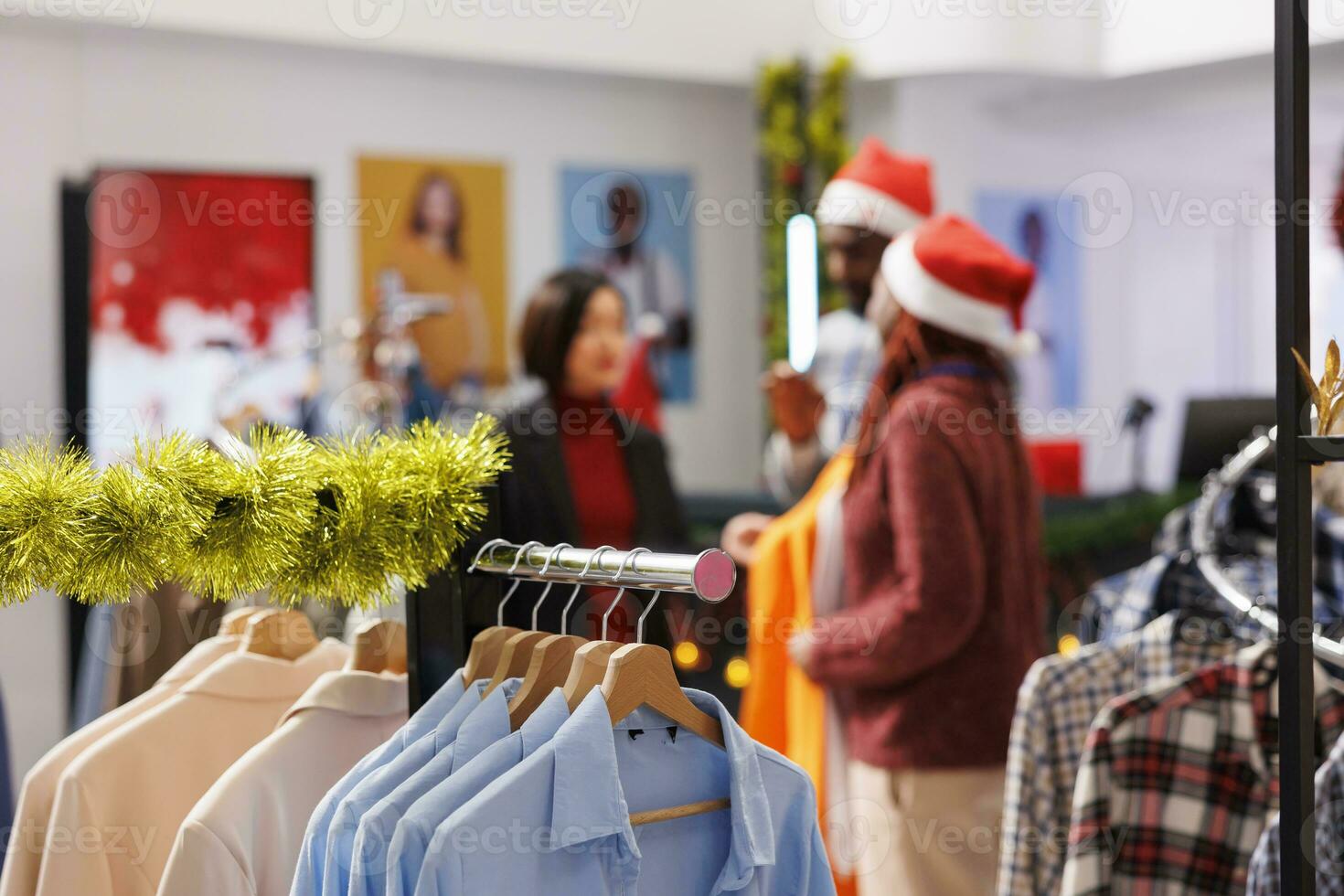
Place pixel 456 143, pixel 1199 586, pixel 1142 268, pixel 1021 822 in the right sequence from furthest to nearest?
pixel 1142 268 < pixel 456 143 < pixel 1199 586 < pixel 1021 822

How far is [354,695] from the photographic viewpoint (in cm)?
142

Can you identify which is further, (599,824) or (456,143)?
(456,143)

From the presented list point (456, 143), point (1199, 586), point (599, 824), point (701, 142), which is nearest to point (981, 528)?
point (1199, 586)

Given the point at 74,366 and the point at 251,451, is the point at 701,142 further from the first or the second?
the point at 251,451

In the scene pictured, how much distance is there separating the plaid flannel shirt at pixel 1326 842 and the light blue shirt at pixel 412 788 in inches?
34.7

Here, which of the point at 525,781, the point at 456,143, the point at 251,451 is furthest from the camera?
the point at 456,143

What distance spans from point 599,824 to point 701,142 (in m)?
5.87

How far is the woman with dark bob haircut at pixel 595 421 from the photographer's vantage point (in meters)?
2.89

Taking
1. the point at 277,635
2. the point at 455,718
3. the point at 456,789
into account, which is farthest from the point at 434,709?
the point at 277,635

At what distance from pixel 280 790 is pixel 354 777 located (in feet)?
0.44

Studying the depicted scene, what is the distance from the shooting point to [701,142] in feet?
22.3

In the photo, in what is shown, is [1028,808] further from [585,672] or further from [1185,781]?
[585,672]

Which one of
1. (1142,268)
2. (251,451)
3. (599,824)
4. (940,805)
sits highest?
(1142,268)

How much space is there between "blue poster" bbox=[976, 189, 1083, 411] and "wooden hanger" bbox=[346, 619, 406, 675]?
623 centimetres
